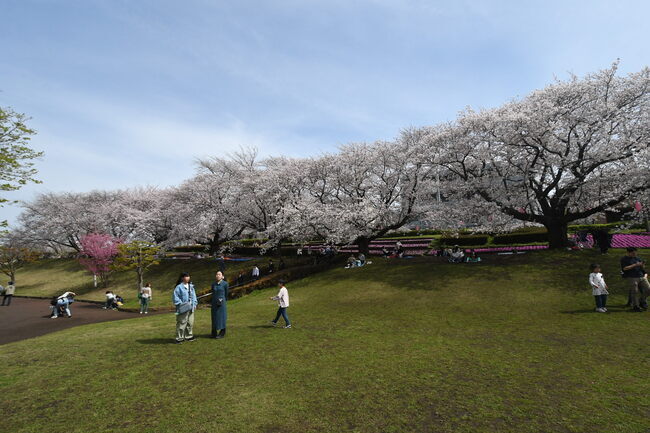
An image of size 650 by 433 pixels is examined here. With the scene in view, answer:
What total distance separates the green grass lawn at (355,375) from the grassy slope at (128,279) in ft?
58.6

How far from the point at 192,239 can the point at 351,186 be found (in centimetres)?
2159

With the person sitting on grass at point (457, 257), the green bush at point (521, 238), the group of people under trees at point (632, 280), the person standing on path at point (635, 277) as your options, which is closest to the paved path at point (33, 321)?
the person sitting on grass at point (457, 257)

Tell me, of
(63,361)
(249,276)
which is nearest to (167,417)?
(63,361)

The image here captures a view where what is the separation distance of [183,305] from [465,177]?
20.2m

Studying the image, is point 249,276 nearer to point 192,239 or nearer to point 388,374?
point 192,239

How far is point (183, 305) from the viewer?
31.9ft

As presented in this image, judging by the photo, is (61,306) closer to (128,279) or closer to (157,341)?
(157,341)

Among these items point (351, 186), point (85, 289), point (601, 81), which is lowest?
point (85, 289)

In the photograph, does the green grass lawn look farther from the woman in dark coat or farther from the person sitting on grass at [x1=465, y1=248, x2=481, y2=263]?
the person sitting on grass at [x1=465, y1=248, x2=481, y2=263]

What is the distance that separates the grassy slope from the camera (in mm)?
30312

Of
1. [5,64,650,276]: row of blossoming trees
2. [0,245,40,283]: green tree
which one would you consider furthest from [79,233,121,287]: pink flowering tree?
[0,245,40,283]: green tree

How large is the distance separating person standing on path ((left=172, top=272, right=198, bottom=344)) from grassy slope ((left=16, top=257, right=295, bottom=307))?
17008 millimetres

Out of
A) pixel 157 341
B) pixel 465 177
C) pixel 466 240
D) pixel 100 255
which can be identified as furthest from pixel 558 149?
pixel 100 255

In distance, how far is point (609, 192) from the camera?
18766 millimetres
